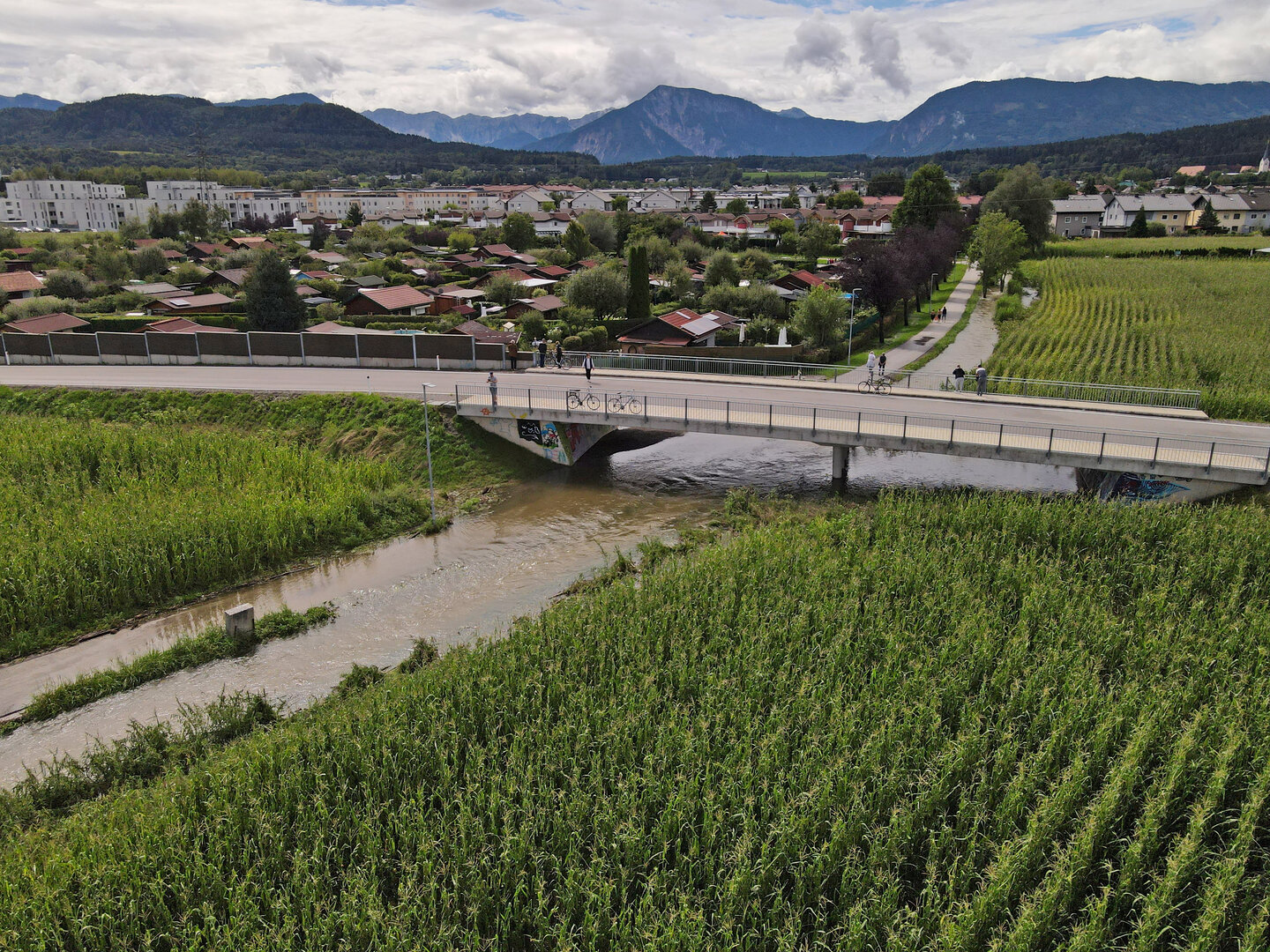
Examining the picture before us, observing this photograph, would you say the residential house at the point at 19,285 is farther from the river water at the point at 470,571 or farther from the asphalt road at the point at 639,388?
the river water at the point at 470,571

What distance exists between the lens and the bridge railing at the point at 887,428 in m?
22.1

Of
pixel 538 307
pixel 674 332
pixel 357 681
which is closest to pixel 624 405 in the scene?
pixel 357 681

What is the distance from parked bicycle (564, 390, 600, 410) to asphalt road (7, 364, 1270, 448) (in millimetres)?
2502

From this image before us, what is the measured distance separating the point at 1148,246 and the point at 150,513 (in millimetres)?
104049

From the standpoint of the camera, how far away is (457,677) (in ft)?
46.9

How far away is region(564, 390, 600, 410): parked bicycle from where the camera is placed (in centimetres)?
2786

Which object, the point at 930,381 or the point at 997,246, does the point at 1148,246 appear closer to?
the point at 997,246

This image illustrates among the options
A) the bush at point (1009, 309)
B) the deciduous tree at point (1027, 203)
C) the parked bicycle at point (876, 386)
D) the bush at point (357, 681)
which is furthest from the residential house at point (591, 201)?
the bush at point (357, 681)

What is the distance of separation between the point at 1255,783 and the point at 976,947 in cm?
503

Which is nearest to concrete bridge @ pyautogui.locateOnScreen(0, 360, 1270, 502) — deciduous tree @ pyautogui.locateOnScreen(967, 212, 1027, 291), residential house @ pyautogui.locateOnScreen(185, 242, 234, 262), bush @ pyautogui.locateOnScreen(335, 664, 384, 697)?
bush @ pyautogui.locateOnScreen(335, 664, 384, 697)

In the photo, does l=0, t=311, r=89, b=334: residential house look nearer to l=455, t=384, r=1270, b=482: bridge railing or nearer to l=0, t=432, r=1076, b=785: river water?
l=455, t=384, r=1270, b=482: bridge railing

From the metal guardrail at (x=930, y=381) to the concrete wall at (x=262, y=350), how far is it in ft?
14.5

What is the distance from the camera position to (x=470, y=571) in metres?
21.5

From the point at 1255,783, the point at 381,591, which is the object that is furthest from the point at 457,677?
the point at 1255,783
